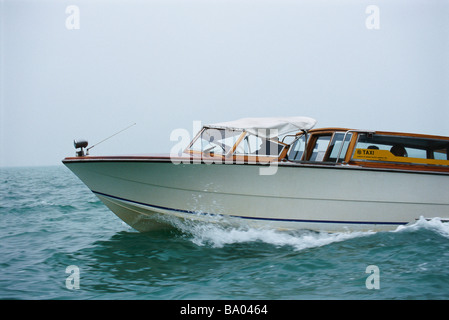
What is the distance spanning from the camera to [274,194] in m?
6.80

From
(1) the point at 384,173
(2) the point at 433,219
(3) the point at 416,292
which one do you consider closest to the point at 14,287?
(3) the point at 416,292

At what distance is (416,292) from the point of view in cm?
456

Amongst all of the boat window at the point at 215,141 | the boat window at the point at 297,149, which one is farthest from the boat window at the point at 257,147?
the boat window at the point at 297,149

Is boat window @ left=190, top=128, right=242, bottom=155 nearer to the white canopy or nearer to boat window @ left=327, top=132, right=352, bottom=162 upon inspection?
the white canopy

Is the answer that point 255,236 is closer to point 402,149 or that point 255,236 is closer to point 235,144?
Result: point 235,144

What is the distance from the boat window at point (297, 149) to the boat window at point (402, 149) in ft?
3.57

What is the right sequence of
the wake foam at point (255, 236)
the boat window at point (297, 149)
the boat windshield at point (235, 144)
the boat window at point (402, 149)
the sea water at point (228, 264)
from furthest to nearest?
1. the boat window at point (297, 149)
2. the boat windshield at point (235, 144)
3. the boat window at point (402, 149)
4. the wake foam at point (255, 236)
5. the sea water at point (228, 264)

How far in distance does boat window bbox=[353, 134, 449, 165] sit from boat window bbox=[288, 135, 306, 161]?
109cm

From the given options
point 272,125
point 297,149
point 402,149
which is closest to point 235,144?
point 272,125

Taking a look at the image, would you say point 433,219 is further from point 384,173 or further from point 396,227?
point 384,173

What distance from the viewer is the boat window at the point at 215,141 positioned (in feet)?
24.3

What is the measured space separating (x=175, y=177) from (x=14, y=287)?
9.36ft

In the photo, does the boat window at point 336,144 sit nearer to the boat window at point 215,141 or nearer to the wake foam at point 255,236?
the wake foam at point 255,236

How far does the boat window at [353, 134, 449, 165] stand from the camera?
23.5 feet
